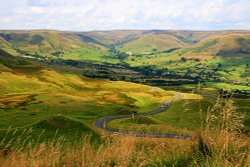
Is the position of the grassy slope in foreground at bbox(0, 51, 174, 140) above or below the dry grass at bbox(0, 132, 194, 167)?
below

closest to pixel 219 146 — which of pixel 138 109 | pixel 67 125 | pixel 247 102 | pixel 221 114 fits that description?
pixel 221 114

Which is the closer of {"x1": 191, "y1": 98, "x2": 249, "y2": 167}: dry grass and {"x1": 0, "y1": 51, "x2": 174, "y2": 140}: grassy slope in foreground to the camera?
{"x1": 191, "y1": 98, "x2": 249, "y2": 167}: dry grass

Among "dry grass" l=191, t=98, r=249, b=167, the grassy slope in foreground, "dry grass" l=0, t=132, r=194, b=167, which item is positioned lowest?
the grassy slope in foreground

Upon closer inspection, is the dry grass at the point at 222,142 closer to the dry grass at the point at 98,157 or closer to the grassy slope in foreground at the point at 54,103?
the dry grass at the point at 98,157

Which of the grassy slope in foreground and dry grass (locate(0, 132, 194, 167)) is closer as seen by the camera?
dry grass (locate(0, 132, 194, 167))

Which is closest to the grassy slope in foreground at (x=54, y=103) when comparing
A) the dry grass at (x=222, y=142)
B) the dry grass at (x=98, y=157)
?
the dry grass at (x=98, y=157)

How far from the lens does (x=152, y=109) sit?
14238 centimetres

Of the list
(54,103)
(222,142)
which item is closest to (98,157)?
(222,142)

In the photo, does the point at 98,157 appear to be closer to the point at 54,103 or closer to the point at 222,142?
the point at 222,142

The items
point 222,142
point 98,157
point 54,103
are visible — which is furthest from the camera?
point 54,103

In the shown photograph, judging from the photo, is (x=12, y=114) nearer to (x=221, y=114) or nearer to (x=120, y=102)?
(x=120, y=102)

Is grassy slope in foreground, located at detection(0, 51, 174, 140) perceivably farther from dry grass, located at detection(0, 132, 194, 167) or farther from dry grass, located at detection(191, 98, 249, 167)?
dry grass, located at detection(191, 98, 249, 167)

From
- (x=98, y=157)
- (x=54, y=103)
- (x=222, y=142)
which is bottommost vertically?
(x=54, y=103)

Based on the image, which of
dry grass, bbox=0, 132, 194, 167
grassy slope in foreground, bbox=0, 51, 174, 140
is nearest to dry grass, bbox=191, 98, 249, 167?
dry grass, bbox=0, 132, 194, 167
